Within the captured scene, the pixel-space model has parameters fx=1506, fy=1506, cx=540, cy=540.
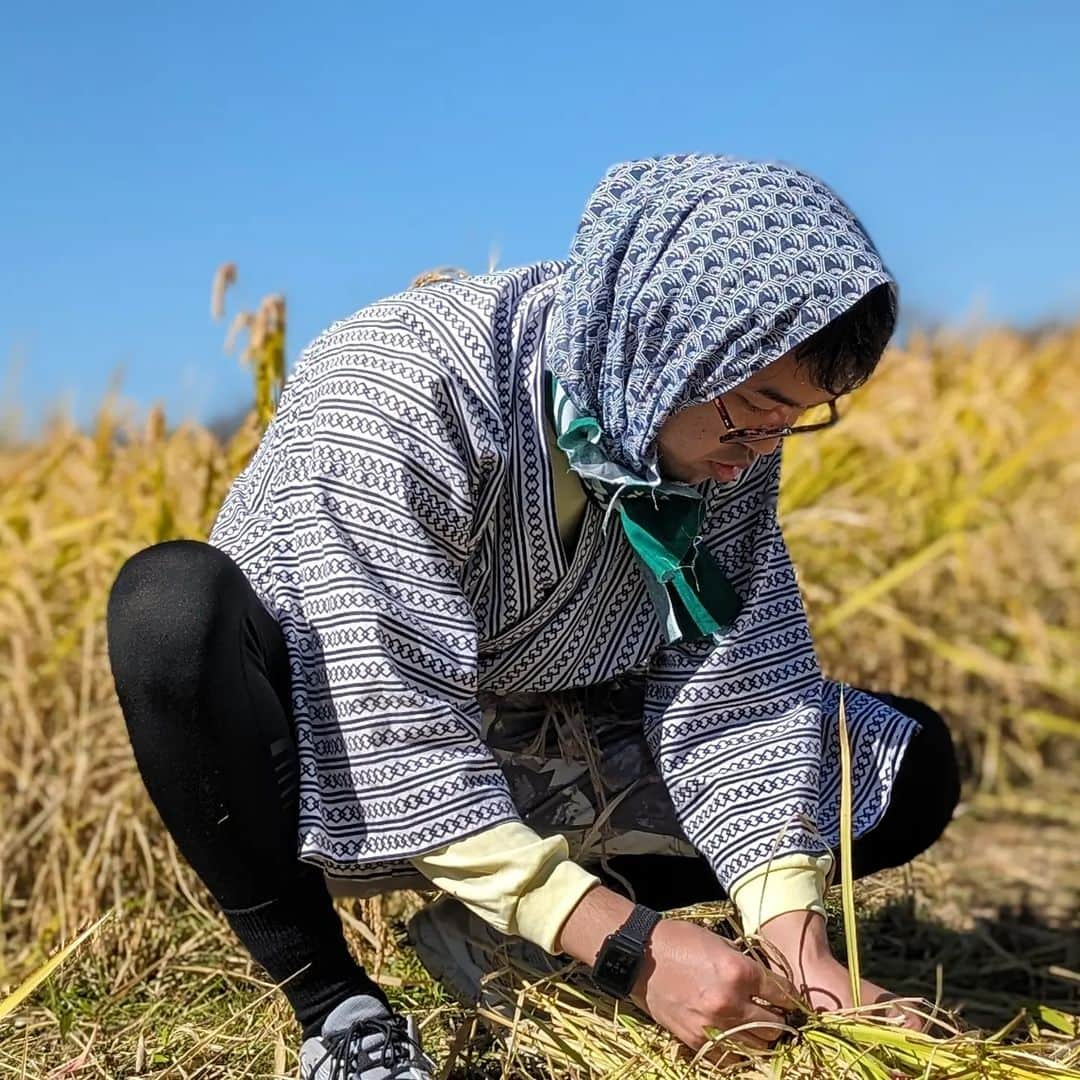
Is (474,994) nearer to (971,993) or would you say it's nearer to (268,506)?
(268,506)

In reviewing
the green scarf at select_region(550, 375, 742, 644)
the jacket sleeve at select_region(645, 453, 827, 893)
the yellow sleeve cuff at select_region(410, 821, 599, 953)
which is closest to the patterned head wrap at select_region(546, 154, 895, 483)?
the green scarf at select_region(550, 375, 742, 644)

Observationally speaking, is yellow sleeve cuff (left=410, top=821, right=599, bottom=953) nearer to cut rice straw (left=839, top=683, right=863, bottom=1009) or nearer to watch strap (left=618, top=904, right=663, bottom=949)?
watch strap (left=618, top=904, right=663, bottom=949)

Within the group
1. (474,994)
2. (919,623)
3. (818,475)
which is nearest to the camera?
(474,994)

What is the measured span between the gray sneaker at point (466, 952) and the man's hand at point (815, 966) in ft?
0.76

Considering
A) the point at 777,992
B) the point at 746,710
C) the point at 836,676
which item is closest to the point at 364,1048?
the point at 777,992

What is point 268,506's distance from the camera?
1401mm

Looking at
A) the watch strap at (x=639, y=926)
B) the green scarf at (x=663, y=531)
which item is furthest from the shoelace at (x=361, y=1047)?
the green scarf at (x=663, y=531)

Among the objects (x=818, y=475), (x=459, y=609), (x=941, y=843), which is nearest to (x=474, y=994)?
(x=459, y=609)

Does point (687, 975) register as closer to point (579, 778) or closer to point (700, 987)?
point (700, 987)

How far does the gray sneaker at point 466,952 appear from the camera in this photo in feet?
4.87

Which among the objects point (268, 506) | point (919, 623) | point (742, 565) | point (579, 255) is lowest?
point (919, 623)

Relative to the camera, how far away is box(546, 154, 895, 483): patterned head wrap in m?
1.25

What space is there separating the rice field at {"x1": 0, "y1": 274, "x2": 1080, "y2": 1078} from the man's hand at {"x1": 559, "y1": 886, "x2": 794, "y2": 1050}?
4cm

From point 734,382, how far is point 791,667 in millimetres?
394
